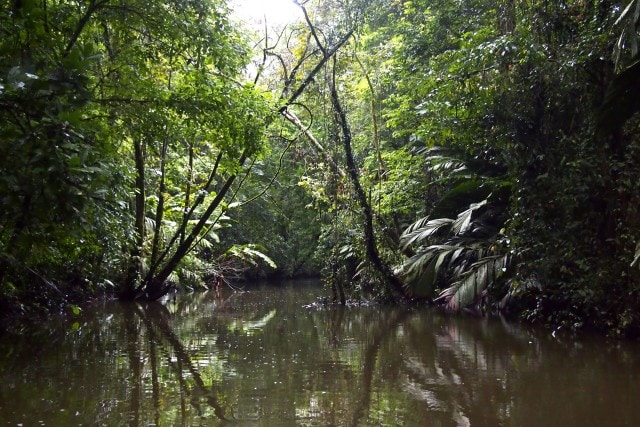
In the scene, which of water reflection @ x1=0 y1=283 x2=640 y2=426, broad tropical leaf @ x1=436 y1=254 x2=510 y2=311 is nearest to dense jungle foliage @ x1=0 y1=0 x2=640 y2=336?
broad tropical leaf @ x1=436 y1=254 x2=510 y2=311

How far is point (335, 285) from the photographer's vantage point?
13344mm

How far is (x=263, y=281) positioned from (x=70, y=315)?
1403 centimetres

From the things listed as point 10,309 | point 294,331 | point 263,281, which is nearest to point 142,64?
point 294,331

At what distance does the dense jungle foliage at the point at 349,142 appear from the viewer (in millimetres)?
3506

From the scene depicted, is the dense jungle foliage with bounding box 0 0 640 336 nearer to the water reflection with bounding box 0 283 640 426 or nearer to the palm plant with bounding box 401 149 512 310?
the palm plant with bounding box 401 149 512 310

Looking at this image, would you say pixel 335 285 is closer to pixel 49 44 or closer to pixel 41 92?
pixel 49 44

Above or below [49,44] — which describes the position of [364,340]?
below

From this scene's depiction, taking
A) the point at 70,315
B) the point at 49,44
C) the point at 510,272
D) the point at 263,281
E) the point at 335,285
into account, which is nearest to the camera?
the point at 49,44

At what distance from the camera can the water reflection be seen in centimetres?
403

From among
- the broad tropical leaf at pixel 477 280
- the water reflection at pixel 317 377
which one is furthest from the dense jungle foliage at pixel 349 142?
the water reflection at pixel 317 377

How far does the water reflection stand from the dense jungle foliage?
0.97 metres

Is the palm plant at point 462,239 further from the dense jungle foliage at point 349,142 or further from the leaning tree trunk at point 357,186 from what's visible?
the leaning tree trunk at point 357,186

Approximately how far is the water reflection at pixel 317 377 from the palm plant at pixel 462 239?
37.0 inches

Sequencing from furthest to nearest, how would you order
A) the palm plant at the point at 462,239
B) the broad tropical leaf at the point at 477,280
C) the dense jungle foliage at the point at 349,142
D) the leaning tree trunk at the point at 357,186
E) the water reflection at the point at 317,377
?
the leaning tree trunk at the point at 357,186 < the palm plant at the point at 462,239 < the broad tropical leaf at the point at 477,280 < the water reflection at the point at 317,377 < the dense jungle foliage at the point at 349,142
